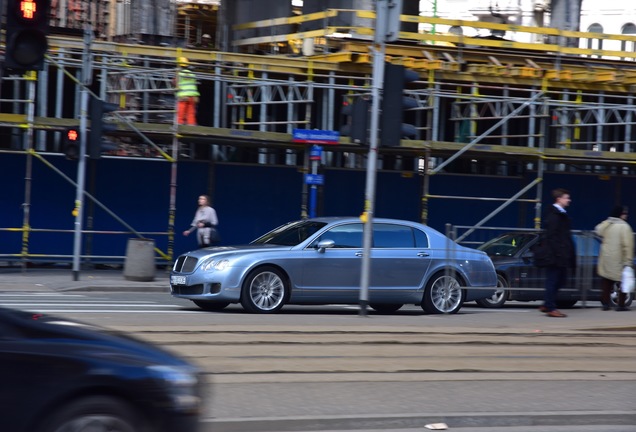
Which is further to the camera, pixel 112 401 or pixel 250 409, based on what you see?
pixel 250 409

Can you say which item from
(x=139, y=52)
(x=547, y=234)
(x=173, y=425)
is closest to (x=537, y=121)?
(x=139, y=52)

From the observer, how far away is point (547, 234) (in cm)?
1506

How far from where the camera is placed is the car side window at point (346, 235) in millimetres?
15594

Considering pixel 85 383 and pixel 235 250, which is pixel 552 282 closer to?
pixel 235 250

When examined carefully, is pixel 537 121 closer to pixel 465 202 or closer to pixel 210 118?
pixel 465 202

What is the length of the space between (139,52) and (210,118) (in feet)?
7.30

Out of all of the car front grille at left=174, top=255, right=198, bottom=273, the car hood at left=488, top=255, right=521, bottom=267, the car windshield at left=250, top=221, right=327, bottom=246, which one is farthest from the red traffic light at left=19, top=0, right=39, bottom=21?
the car hood at left=488, top=255, right=521, bottom=267

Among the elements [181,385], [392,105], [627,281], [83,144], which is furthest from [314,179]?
[181,385]

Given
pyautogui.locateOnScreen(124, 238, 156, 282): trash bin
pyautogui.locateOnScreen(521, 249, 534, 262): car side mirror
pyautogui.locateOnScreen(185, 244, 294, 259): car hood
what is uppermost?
pyautogui.locateOnScreen(185, 244, 294, 259): car hood

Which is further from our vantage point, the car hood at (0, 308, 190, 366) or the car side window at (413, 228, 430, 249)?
the car side window at (413, 228, 430, 249)

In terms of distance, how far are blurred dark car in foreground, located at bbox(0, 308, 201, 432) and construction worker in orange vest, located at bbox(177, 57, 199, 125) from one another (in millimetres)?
16549

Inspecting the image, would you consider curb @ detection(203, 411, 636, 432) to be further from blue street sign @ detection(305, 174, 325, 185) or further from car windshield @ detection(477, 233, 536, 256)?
blue street sign @ detection(305, 174, 325, 185)

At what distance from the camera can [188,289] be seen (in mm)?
15070

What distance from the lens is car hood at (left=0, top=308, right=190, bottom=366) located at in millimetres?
5691
